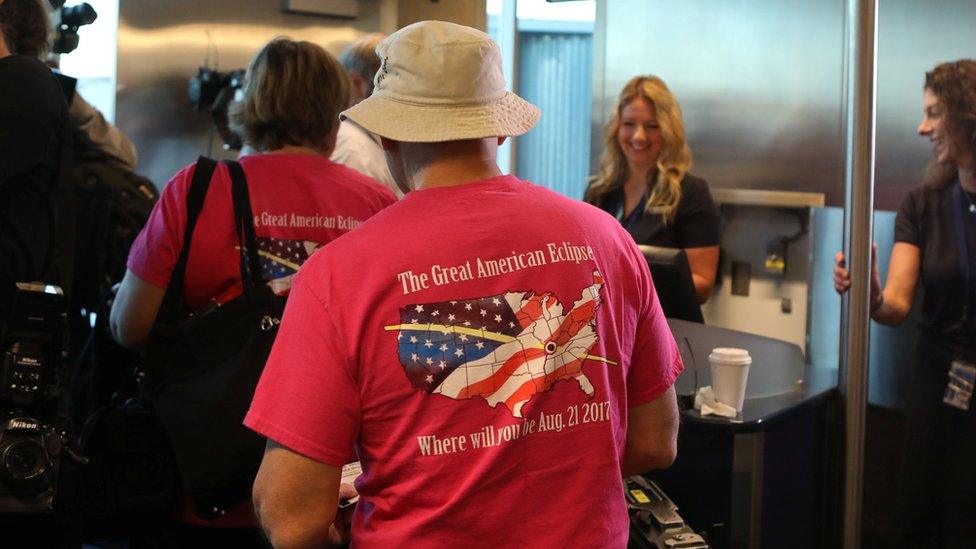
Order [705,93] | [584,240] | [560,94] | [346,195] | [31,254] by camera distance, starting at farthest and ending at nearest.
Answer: [560,94] < [705,93] < [346,195] < [31,254] < [584,240]

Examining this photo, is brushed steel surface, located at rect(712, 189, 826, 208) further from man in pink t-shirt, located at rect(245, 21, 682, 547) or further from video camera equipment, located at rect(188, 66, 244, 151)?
man in pink t-shirt, located at rect(245, 21, 682, 547)

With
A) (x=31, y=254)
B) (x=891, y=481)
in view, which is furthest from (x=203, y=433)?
(x=891, y=481)

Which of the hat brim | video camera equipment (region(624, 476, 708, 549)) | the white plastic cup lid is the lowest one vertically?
video camera equipment (region(624, 476, 708, 549))

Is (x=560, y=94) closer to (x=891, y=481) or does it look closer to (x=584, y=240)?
(x=891, y=481)

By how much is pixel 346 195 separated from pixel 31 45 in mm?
724

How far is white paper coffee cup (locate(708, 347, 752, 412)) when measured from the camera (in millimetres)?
2596

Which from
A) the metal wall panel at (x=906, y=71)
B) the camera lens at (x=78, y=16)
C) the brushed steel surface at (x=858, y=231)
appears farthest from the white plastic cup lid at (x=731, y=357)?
the camera lens at (x=78, y=16)

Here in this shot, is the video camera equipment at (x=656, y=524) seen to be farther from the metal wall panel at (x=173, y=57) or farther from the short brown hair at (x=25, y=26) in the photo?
the metal wall panel at (x=173, y=57)

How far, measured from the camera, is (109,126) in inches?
143

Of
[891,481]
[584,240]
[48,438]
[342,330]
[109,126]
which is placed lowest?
[891,481]

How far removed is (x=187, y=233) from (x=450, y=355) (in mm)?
932

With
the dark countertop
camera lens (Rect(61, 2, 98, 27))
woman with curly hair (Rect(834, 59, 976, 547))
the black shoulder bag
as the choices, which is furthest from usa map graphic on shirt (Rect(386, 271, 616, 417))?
woman with curly hair (Rect(834, 59, 976, 547))

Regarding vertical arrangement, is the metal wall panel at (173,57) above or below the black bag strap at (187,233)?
above

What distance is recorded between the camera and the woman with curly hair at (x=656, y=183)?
146 inches
